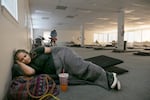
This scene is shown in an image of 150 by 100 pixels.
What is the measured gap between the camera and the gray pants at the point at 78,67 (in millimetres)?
2229

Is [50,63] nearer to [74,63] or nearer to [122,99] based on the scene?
[74,63]

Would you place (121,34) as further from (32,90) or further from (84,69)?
(32,90)

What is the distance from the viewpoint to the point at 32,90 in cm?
174

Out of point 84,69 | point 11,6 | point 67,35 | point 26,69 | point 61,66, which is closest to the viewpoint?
point 26,69

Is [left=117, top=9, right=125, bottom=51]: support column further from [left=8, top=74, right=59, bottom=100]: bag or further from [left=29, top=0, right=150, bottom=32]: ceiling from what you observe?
[left=8, top=74, right=59, bottom=100]: bag

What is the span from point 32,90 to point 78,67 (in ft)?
2.52

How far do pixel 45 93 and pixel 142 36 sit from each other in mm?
20388

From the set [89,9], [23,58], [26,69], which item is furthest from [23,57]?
[89,9]

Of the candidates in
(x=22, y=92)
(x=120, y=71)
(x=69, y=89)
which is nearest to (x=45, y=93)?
(x=22, y=92)

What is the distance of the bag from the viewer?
169 centimetres

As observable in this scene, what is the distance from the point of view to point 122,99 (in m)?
1.76

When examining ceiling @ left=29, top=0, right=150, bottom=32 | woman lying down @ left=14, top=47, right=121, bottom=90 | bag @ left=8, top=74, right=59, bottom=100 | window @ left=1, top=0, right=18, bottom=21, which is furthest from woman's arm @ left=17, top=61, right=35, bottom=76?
ceiling @ left=29, top=0, right=150, bottom=32

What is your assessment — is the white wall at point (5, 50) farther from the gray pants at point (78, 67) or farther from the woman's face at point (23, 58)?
the gray pants at point (78, 67)

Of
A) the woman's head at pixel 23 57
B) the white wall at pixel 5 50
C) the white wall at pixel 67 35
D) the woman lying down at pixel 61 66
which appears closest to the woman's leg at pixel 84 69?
the woman lying down at pixel 61 66
